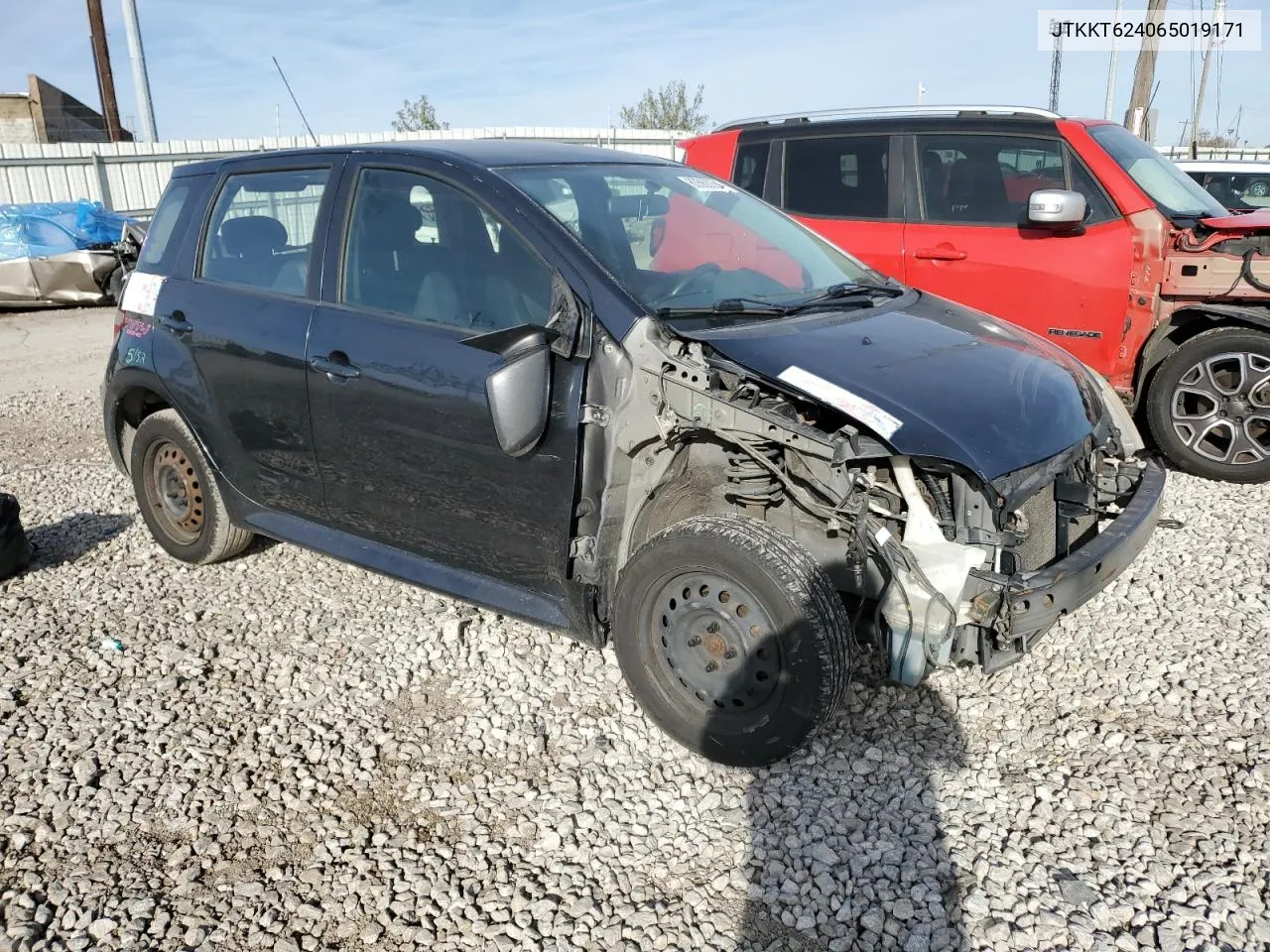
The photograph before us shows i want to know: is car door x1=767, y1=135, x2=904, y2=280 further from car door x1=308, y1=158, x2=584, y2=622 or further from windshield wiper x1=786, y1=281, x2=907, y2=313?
car door x1=308, y1=158, x2=584, y2=622

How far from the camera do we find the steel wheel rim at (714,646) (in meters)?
3.01

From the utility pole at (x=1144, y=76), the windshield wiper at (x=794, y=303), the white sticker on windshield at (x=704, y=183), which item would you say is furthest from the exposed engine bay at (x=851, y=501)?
the utility pole at (x=1144, y=76)

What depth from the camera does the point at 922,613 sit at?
9.24ft

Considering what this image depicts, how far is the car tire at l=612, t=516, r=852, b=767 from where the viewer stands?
2898 mm

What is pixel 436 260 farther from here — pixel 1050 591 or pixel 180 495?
pixel 1050 591

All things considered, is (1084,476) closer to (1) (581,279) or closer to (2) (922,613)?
(2) (922,613)

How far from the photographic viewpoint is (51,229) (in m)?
13.9

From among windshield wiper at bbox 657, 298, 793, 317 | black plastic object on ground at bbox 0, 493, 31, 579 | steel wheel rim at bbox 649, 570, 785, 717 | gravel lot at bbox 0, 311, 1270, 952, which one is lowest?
gravel lot at bbox 0, 311, 1270, 952

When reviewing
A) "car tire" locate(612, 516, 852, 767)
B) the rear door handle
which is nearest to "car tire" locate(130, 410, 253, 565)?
"car tire" locate(612, 516, 852, 767)

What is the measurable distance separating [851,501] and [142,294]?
3453mm

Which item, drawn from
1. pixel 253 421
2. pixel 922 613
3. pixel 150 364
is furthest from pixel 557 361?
pixel 150 364

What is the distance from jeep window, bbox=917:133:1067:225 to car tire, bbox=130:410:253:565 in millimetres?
4402

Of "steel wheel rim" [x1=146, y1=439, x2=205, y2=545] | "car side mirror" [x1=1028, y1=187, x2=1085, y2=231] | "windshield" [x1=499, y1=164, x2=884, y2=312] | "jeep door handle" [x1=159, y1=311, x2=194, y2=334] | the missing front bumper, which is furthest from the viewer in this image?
"car side mirror" [x1=1028, y1=187, x2=1085, y2=231]

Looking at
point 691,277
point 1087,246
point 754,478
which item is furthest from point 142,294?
point 1087,246
